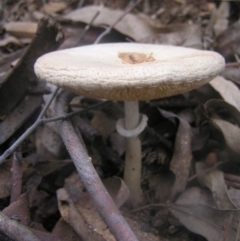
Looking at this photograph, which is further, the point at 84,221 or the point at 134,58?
the point at 134,58

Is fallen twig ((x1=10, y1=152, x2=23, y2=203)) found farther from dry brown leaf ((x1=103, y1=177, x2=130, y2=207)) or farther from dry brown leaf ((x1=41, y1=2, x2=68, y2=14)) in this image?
dry brown leaf ((x1=41, y1=2, x2=68, y2=14))

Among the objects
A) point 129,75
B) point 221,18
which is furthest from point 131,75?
point 221,18

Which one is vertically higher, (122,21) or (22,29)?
(22,29)

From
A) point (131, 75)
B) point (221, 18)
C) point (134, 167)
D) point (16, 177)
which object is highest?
point (131, 75)

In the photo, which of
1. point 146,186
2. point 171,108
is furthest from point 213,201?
point 171,108

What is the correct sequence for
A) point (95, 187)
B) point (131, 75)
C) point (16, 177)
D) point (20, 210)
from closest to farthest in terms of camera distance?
point (131, 75) < point (95, 187) < point (20, 210) < point (16, 177)

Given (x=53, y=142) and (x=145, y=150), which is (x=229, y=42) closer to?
(x=145, y=150)

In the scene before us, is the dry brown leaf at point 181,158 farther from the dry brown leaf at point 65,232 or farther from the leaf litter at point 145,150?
the dry brown leaf at point 65,232

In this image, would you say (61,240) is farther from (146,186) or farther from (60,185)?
(146,186)
